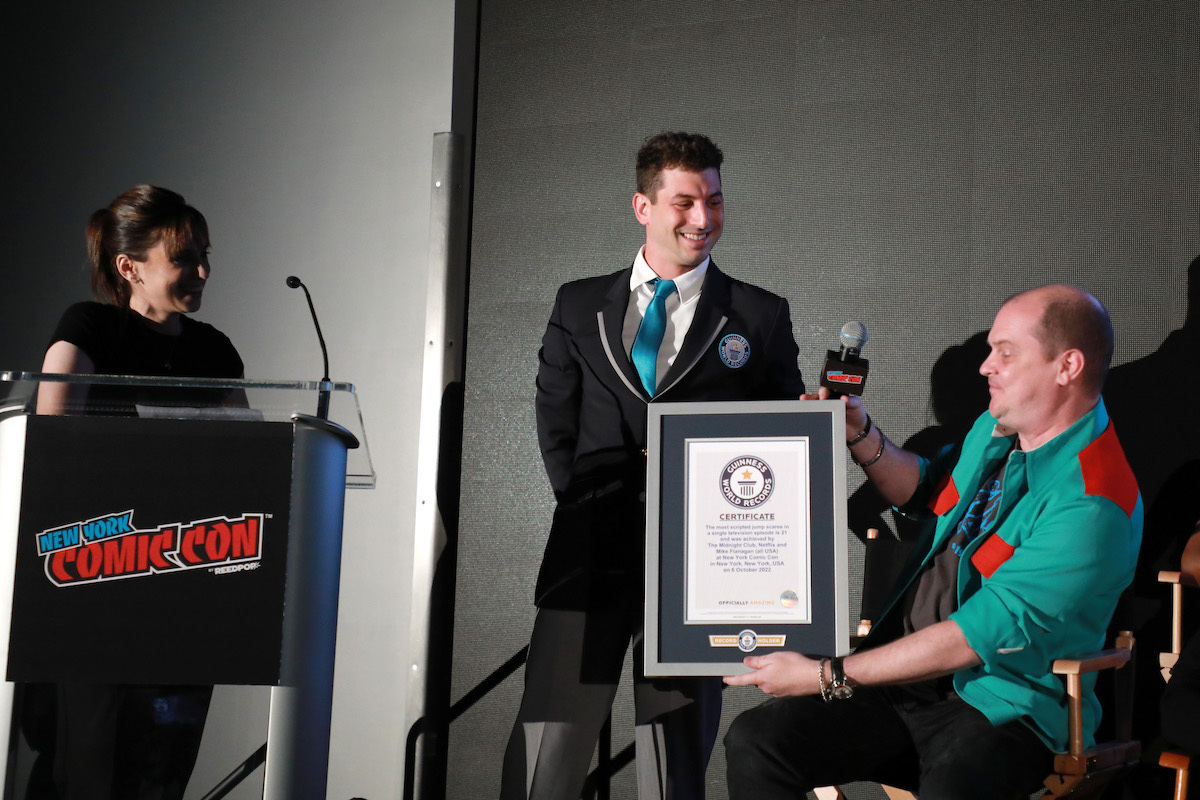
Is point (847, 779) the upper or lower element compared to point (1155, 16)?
lower

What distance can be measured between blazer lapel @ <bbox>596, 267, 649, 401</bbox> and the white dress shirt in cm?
2

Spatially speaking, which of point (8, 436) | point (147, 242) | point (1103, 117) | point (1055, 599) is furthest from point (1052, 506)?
point (147, 242)

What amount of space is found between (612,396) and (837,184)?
1289mm

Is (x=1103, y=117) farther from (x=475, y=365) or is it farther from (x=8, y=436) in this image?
(x=8, y=436)

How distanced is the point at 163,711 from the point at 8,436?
0.59 meters

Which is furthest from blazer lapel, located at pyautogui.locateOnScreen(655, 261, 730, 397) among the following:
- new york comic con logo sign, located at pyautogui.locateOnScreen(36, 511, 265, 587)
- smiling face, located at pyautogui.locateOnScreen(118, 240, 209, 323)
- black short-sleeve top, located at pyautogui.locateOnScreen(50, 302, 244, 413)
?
smiling face, located at pyautogui.locateOnScreen(118, 240, 209, 323)

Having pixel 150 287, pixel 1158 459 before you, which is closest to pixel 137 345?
pixel 150 287

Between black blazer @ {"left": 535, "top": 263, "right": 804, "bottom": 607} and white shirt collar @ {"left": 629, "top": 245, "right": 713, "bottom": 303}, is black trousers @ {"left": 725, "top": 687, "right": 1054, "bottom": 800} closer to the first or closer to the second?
black blazer @ {"left": 535, "top": 263, "right": 804, "bottom": 607}

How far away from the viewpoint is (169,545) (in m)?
1.98

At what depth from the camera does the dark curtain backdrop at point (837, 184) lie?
317 centimetres

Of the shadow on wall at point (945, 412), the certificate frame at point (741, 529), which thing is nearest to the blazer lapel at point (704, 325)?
the certificate frame at point (741, 529)

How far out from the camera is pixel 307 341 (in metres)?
3.97

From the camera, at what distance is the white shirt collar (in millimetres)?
2811

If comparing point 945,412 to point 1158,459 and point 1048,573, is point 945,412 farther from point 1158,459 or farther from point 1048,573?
point 1048,573
